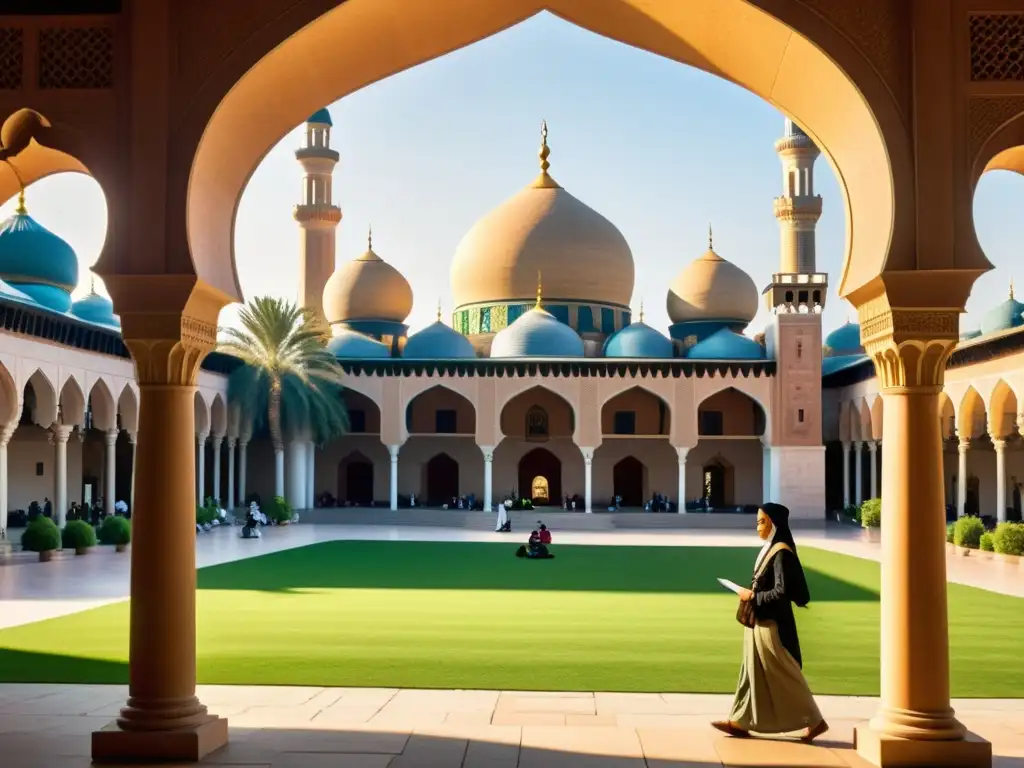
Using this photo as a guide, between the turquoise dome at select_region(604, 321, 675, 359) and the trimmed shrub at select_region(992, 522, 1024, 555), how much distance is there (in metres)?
16.2

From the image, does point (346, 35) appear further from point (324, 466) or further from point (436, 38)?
point (324, 466)

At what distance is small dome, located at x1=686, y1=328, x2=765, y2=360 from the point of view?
32.5 m

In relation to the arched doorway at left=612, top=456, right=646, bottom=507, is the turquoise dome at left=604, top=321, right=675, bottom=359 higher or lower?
higher

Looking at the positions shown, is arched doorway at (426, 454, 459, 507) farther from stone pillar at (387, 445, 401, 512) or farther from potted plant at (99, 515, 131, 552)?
potted plant at (99, 515, 131, 552)

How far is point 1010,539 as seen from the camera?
1744cm

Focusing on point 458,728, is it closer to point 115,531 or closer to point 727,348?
point 115,531

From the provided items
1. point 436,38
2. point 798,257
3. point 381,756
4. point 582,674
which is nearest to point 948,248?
point 436,38

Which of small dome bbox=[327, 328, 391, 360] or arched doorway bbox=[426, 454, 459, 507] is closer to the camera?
small dome bbox=[327, 328, 391, 360]

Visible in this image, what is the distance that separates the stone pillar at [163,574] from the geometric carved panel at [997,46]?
154 inches

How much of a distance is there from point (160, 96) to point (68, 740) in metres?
3.18

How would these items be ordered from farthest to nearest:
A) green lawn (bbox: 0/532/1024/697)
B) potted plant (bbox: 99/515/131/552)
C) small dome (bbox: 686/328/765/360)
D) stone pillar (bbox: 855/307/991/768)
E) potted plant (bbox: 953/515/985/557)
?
small dome (bbox: 686/328/765/360) < potted plant (bbox: 953/515/985/557) < potted plant (bbox: 99/515/131/552) < green lawn (bbox: 0/532/1024/697) < stone pillar (bbox: 855/307/991/768)

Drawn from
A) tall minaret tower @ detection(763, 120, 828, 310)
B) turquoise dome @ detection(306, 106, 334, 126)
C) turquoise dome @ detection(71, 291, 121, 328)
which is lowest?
turquoise dome @ detection(71, 291, 121, 328)

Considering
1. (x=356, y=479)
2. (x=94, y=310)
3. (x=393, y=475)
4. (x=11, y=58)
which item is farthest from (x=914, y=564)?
(x=94, y=310)

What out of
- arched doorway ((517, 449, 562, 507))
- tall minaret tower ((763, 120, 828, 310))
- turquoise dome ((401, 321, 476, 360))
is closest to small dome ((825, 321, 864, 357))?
tall minaret tower ((763, 120, 828, 310))
